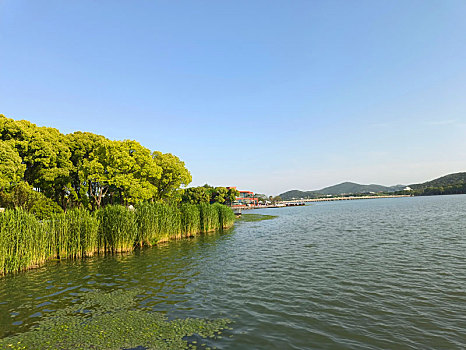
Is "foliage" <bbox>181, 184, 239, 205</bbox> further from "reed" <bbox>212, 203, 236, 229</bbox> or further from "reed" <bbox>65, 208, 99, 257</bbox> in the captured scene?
"reed" <bbox>65, 208, 99, 257</bbox>

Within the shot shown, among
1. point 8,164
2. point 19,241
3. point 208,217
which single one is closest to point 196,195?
point 208,217

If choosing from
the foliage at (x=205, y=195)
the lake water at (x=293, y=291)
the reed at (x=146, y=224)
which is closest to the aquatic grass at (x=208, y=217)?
the reed at (x=146, y=224)

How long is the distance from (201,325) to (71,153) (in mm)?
32222

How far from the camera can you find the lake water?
819 cm

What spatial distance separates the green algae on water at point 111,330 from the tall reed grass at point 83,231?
768cm

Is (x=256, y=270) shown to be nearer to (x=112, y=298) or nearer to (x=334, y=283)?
(x=334, y=283)

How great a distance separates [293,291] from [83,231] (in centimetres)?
1625

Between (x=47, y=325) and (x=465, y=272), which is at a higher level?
(x=47, y=325)

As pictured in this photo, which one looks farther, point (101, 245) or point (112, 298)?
point (101, 245)

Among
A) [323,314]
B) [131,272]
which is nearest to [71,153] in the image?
[131,272]

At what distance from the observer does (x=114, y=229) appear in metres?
21.1

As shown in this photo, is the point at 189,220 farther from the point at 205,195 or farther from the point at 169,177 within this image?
Answer: the point at 205,195

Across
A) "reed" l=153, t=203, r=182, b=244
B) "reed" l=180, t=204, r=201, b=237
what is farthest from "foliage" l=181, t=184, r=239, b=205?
"reed" l=153, t=203, r=182, b=244

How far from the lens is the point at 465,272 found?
46.4 feet
